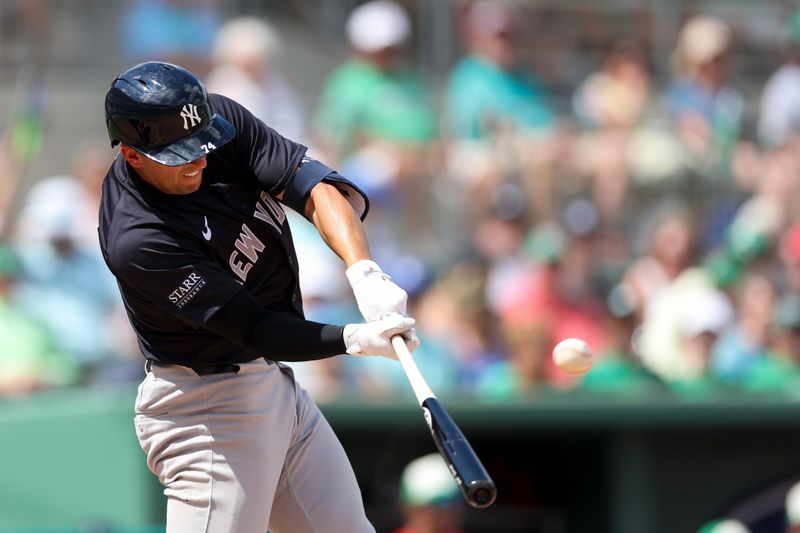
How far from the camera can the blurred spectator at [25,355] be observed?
6.92 metres

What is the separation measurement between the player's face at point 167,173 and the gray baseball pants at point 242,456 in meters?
0.53

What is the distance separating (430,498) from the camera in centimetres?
619

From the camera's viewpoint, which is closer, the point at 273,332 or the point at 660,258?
the point at 273,332

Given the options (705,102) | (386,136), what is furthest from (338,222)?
(705,102)

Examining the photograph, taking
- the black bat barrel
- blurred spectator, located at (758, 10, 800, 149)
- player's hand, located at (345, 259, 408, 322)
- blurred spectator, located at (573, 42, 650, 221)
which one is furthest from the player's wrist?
blurred spectator, located at (758, 10, 800, 149)

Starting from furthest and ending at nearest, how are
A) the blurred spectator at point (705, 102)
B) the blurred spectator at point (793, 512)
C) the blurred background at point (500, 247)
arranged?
the blurred spectator at point (705, 102) < the blurred background at point (500, 247) < the blurred spectator at point (793, 512)

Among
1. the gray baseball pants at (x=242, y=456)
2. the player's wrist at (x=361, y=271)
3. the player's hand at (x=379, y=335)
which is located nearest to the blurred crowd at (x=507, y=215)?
the gray baseball pants at (x=242, y=456)

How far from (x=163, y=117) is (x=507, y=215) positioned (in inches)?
167

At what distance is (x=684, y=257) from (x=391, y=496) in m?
2.17

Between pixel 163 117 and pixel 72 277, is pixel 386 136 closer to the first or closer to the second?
pixel 72 277

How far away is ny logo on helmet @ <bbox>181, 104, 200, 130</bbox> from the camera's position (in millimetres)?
3568

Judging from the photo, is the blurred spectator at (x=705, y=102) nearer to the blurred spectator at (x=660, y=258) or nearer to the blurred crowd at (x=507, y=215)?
the blurred crowd at (x=507, y=215)

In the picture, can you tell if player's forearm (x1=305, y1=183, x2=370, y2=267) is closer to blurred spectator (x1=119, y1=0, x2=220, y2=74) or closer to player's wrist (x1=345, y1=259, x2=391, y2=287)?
player's wrist (x1=345, y1=259, x2=391, y2=287)

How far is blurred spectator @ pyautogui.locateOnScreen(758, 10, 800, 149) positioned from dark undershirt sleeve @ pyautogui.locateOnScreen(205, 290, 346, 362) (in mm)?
5362
